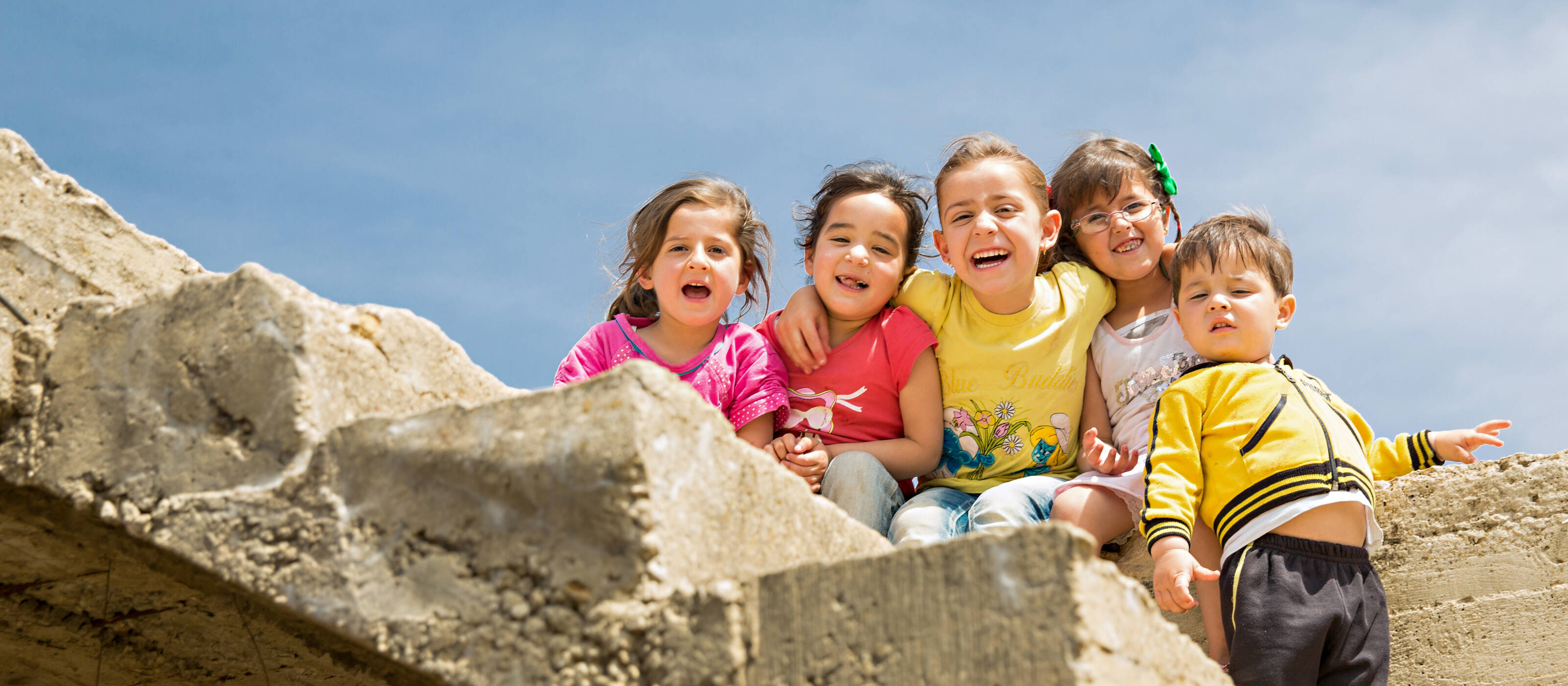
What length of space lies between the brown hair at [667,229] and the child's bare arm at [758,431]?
606 millimetres

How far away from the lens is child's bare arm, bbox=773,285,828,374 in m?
3.73

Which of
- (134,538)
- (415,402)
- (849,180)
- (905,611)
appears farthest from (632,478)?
(849,180)

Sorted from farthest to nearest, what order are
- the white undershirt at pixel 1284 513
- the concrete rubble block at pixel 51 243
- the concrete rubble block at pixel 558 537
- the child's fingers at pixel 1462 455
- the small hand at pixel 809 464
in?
the small hand at pixel 809 464, the child's fingers at pixel 1462 455, the white undershirt at pixel 1284 513, the concrete rubble block at pixel 51 243, the concrete rubble block at pixel 558 537

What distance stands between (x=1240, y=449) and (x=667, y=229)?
1.98m

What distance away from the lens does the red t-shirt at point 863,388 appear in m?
3.67

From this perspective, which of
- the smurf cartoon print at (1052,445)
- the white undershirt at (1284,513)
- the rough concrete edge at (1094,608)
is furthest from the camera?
the smurf cartoon print at (1052,445)

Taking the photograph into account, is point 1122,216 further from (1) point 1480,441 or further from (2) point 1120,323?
(1) point 1480,441

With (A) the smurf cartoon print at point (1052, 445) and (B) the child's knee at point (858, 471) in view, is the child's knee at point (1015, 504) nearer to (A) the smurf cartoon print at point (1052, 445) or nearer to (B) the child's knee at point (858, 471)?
(A) the smurf cartoon print at point (1052, 445)

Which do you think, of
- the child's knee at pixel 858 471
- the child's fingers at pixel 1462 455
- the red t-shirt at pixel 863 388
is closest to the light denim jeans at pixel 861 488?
the child's knee at pixel 858 471

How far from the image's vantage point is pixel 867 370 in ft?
12.1

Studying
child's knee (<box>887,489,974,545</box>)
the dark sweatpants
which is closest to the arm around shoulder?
child's knee (<box>887,489,974,545</box>)

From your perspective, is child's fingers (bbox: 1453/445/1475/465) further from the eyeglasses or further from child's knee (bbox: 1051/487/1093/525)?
the eyeglasses

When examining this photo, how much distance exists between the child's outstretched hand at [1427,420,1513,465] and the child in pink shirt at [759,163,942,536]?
1.41m

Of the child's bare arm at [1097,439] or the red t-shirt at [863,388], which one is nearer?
the child's bare arm at [1097,439]
